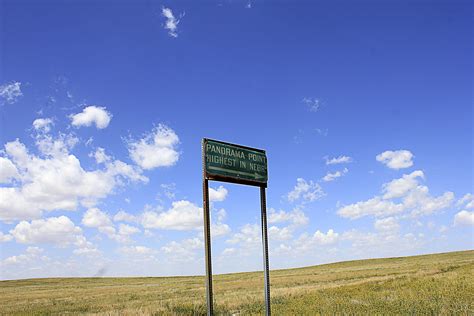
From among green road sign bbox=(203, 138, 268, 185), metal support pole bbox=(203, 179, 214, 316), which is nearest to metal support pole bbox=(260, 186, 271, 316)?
green road sign bbox=(203, 138, 268, 185)

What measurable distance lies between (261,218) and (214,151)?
2.26m

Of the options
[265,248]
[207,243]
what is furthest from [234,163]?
[265,248]

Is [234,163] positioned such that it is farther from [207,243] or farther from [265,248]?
[265,248]

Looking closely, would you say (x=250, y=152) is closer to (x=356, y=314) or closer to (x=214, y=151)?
(x=214, y=151)

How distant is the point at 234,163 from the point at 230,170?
0.21m

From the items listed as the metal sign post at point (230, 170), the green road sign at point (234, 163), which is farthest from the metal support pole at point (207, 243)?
the green road sign at point (234, 163)

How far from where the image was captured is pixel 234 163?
30.2 ft

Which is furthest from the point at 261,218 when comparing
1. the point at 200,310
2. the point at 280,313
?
the point at 200,310

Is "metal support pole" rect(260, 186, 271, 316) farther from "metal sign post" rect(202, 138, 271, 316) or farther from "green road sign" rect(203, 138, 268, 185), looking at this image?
"green road sign" rect(203, 138, 268, 185)

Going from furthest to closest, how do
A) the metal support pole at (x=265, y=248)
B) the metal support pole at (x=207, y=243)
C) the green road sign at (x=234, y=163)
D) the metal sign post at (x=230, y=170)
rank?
the metal support pole at (x=265, y=248), the green road sign at (x=234, y=163), the metal sign post at (x=230, y=170), the metal support pole at (x=207, y=243)

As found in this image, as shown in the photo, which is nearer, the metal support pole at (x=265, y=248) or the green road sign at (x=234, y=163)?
the green road sign at (x=234, y=163)

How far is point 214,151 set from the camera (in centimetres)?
883

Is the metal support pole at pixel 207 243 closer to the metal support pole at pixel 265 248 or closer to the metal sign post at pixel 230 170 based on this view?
the metal sign post at pixel 230 170

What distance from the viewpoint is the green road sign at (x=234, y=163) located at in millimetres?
8727
